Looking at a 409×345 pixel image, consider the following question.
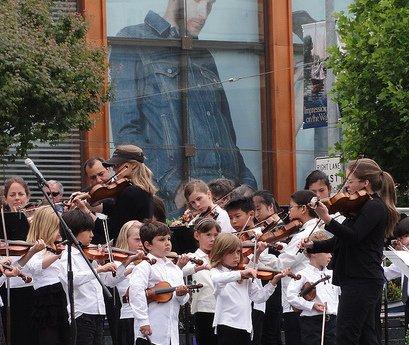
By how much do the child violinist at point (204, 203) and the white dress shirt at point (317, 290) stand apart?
1.08 meters

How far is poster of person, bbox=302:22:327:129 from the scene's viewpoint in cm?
2336

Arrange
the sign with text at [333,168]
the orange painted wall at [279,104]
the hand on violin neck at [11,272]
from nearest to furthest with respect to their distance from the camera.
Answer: the hand on violin neck at [11,272] < the sign with text at [333,168] < the orange painted wall at [279,104]

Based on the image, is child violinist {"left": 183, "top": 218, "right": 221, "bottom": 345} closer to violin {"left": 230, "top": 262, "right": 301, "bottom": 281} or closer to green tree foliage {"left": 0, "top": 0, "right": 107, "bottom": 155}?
violin {"left": 230, "top": 262, "right": 301, "bottom": 281}

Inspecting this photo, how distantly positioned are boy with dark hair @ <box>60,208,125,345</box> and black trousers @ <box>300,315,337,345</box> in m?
2.01

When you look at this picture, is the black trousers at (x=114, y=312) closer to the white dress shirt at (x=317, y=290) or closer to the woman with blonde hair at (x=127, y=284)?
the woman with blonde hair at (x=127, y=284)

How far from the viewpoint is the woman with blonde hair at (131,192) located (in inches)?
502

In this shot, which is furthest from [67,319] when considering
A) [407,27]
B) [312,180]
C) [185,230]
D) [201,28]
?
[201,28]

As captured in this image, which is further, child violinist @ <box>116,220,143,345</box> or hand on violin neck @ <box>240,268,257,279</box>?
child violinist @ <box>116,220,143,345</box>

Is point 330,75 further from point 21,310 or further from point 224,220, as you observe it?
point 21,310

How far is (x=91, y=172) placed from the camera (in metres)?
13.8

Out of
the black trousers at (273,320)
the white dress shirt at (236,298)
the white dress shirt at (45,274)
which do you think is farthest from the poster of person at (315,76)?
the white dress shirt at (45,274)

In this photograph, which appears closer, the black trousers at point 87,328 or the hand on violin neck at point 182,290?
the hand on violin neck at point 182,290

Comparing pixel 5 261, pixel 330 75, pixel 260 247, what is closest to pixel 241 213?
pixel 260 247

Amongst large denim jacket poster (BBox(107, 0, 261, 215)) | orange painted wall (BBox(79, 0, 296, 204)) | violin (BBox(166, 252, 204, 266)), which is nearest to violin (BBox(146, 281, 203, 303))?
violin (BBox(166, 252, 204, 266))
